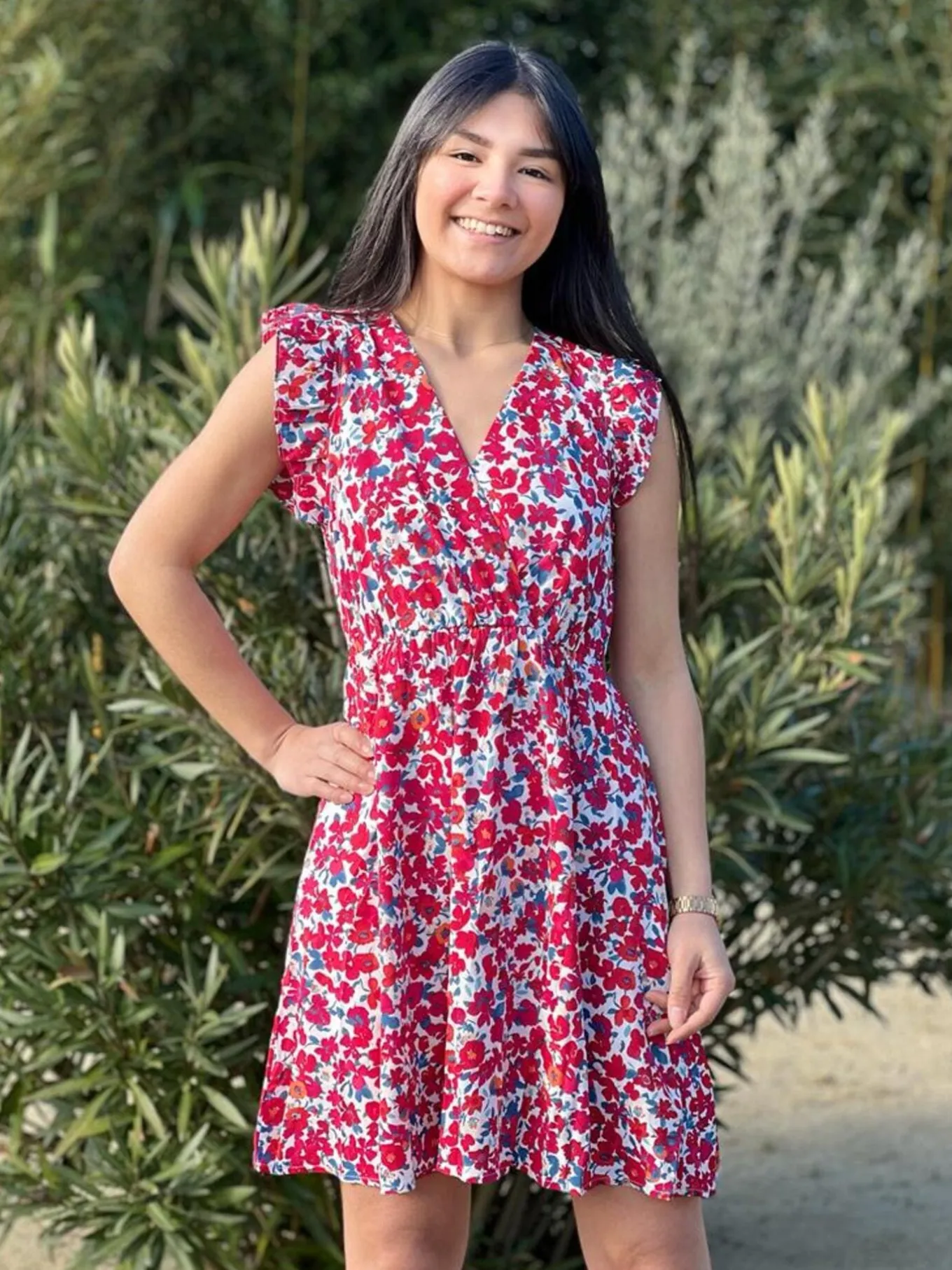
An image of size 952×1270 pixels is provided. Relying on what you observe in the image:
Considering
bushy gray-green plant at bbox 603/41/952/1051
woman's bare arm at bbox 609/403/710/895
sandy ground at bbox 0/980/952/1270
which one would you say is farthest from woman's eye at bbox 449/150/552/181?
sandy ground at bbox 0/980/952/1270

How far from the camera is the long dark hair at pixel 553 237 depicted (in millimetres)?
2371

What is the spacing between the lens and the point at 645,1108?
225 cm

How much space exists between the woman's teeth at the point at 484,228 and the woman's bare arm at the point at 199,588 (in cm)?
25

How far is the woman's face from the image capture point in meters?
2.34

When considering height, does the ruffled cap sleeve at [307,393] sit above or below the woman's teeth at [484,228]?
below

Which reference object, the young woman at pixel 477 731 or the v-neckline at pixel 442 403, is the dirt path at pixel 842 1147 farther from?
the v-neckline at pixel 442 403

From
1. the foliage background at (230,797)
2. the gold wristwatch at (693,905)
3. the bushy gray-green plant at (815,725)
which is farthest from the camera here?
the bushy gray-green plant at (815,725)

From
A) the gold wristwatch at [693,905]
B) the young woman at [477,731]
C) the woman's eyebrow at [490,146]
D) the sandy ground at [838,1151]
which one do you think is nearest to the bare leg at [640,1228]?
the young woman at [477,731]

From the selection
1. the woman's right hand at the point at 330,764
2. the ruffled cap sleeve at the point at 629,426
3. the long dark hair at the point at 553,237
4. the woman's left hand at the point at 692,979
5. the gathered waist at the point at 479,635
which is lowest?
the woman's left hand at the point at 692,979

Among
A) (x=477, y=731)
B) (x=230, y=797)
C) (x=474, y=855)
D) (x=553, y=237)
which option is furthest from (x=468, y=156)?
(x=230, y=797)

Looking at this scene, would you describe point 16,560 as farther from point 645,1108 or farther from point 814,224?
point 814,224

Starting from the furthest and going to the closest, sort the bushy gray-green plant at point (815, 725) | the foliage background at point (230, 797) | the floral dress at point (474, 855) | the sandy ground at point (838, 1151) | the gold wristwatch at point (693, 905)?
the sandy ground at point (838, 1151) → the bushy gray-green plant at point (815, 725) → the foliage background at point (230, 797) → the gold wristwatch at point (693, 905) → the floral dress at point (474, 855)

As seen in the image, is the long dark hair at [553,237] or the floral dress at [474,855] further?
the long dark hair at [553,237]

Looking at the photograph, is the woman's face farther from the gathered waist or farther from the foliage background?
the foliage background
